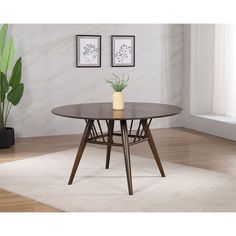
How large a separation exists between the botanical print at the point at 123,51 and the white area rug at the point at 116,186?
223 cm

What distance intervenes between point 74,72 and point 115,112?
9.72 ft

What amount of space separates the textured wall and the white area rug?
63.7 inches

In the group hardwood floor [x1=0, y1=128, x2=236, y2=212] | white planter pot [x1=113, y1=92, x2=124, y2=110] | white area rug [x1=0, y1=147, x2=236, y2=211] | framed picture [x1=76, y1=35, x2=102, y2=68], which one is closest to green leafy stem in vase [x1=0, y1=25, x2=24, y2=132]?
hardwood floor [x1=0, y1=128, x2=236, y2=212]

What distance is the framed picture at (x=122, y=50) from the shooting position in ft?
21.8

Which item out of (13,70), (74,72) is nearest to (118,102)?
(13,70)

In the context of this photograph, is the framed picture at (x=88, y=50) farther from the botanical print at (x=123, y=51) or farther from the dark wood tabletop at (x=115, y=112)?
the dark wood tabletop at (x=115, y=112)

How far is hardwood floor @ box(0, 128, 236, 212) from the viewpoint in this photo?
4.65 meters

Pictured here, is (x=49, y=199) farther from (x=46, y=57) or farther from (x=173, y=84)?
(x=173, y=84)

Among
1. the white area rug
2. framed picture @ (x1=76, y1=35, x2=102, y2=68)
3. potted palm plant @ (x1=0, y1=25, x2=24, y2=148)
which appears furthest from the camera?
framed picture @ (x1=76, y1=35, x2=102, y2=68)

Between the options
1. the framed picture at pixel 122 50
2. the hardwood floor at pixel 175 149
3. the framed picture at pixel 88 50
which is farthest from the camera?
the framed picture at pixel 122 50

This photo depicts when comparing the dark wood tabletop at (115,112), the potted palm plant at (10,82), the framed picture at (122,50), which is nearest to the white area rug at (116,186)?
the dark wood tabletop at (115,112)

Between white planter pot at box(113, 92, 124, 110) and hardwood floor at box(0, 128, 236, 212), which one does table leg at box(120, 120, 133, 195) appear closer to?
white planter pot at box(113, 92, 124, 110)

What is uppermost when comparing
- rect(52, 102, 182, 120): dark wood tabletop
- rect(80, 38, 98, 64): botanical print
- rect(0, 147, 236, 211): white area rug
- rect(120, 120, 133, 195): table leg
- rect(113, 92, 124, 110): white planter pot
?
rect(80, 38, 98, 64): botanical print
